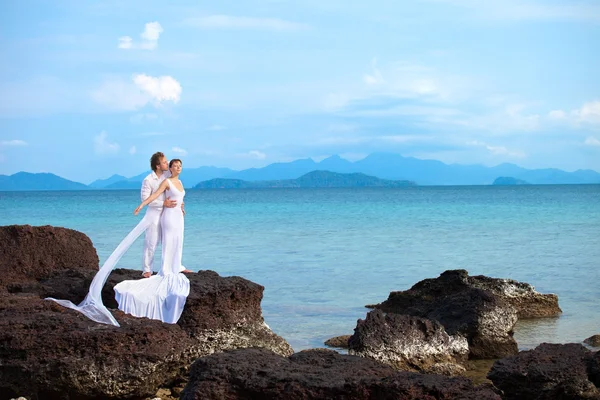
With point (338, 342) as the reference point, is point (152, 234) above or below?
above

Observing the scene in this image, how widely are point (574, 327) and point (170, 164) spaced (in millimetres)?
7075

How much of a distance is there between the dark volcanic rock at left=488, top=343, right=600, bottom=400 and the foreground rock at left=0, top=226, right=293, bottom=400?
2791mm

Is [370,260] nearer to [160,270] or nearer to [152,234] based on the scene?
[152,234]

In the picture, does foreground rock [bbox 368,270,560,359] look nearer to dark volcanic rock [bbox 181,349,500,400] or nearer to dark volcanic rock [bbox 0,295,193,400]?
dark volcanic rock [bbox 181,349,500,400]

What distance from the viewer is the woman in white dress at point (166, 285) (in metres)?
8.91

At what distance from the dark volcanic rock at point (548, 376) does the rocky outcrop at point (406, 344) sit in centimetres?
154

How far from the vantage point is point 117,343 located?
7.27 metres

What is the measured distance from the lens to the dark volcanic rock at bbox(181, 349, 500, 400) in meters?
5.59

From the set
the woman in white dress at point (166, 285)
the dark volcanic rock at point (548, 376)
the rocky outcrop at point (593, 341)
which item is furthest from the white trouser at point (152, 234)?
the rocky outcrop at point (593, 341)

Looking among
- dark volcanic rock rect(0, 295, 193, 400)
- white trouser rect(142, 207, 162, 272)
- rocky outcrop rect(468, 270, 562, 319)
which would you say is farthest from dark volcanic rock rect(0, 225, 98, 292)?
rocky outcrop rect(468, 270, 562, 319)

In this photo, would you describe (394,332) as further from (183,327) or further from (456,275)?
(456,275)

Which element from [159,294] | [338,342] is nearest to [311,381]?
[159,294]

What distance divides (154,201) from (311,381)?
16.9ft

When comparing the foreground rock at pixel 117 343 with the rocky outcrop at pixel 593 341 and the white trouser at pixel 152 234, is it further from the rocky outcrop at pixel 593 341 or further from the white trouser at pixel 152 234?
the rocky outcrop at pixel 593 341
